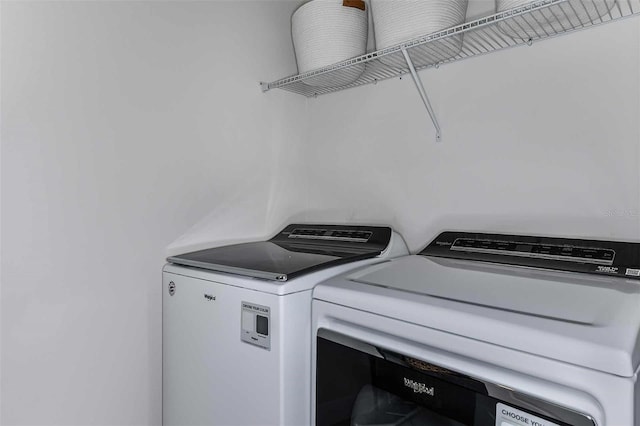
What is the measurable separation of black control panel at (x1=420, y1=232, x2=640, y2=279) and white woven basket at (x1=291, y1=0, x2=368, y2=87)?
79cm

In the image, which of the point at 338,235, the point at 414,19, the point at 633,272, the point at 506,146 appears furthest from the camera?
the point at 338,235

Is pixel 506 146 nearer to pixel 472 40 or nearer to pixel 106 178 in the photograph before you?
pixel 472 40

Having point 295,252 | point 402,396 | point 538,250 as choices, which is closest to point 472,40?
point 538,250

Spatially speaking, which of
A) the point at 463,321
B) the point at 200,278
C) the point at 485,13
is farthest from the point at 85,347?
the point at 485,13

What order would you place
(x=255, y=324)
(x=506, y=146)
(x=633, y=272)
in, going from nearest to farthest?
(x=633, y=272) → (x=255, y=324) → (x=506, y=146)

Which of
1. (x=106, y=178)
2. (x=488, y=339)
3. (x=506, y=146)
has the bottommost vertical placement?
(x=488, y=339)

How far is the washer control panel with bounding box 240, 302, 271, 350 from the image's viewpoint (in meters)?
1.14

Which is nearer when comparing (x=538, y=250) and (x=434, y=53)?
(x=538, y=250)

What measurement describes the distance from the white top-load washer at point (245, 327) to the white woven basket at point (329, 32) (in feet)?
2.27

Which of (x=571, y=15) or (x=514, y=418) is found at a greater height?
(x=571, y=15)

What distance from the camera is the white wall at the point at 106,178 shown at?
47.4 inches

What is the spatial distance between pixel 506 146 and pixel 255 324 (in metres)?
1.04

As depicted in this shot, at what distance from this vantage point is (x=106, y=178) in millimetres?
1369

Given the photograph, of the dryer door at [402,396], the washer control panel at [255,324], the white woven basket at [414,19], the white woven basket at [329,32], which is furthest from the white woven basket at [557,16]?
the washer control panel at [255,324]
